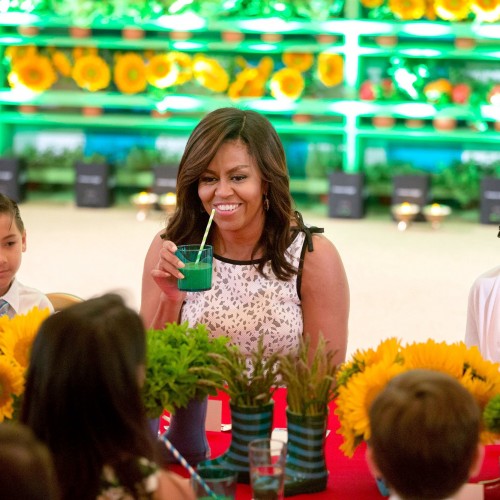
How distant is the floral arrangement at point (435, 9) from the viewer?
8320mm

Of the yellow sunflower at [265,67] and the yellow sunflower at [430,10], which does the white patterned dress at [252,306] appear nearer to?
the yellow sunflower at [430,10]

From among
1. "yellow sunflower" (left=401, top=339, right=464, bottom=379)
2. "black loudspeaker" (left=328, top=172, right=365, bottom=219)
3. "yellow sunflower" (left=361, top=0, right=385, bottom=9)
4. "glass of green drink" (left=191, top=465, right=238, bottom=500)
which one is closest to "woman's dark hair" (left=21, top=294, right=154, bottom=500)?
"glass of green drink" (left=191, top=465, right=238, bottom=500)

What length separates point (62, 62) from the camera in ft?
30.5

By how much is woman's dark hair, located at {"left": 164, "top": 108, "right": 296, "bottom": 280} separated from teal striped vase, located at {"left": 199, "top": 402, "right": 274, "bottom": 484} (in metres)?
0.92

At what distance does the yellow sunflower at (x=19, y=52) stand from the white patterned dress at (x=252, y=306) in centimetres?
660

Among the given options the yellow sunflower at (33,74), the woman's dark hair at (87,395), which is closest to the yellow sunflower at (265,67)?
the yellow sunflower at (33,74)

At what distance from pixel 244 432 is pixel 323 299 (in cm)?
95

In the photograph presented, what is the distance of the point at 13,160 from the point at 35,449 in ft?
26.3

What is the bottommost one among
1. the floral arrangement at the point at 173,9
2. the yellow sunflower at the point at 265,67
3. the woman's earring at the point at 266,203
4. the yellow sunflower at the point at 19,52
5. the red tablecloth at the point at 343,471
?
the red tablecloth at the point at 343,471

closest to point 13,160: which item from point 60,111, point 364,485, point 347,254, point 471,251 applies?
point 60,111

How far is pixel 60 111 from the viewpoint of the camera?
9.64 metres

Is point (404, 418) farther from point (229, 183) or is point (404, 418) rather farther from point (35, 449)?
point (229, 183)

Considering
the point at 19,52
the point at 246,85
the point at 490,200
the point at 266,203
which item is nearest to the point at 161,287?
the point at 266,203

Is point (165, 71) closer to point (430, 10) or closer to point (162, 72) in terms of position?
point (162, 72)
